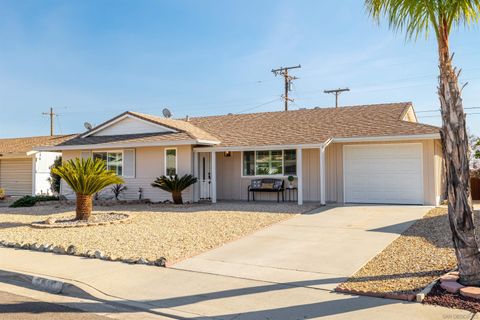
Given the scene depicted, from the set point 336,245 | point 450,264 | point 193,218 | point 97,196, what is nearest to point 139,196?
point 97,196

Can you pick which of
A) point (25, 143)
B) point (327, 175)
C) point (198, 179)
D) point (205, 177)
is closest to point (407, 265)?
point (327, 175)

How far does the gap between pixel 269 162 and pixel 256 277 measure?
37.8 ft

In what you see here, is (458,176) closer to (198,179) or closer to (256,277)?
(256,277)

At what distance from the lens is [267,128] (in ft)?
63.6

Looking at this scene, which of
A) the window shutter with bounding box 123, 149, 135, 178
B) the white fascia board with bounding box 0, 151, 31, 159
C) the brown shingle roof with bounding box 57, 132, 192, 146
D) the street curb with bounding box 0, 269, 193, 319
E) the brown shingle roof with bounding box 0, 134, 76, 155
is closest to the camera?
the street curb with bounding box 0, 269, 193, 319

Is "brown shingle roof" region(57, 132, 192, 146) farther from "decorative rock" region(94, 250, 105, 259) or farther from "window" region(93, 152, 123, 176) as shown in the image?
"decorative rock" region(94, 250, 105, 259)

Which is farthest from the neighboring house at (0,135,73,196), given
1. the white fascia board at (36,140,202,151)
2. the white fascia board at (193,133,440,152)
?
the white fascia board at (193,133,440,152)

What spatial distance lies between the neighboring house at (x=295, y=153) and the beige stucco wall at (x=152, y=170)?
5cm

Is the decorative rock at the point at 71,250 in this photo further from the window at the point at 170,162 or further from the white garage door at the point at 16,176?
the white garage door at the point at 16,176

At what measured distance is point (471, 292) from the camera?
203 inches

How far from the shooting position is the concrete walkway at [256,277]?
5.05 metres

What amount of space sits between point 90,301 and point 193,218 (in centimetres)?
705

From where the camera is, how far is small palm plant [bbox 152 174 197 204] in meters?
16.7

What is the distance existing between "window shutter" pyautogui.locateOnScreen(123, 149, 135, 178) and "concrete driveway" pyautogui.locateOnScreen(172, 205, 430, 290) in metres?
9.38
